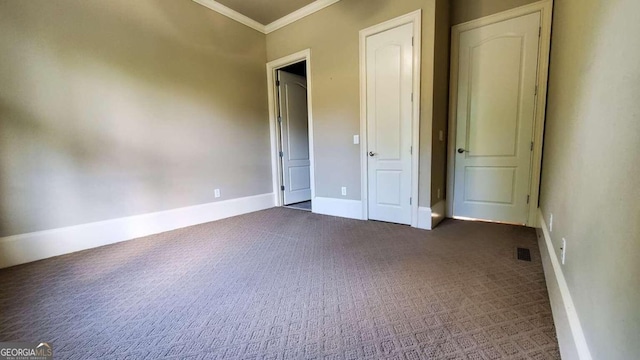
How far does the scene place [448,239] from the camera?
2.58 m

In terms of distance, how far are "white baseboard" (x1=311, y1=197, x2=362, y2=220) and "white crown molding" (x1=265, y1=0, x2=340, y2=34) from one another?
8.64 ft

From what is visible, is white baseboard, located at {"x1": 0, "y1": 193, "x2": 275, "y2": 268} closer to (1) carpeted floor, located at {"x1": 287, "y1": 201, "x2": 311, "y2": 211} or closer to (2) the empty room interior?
(2) the empty room interior

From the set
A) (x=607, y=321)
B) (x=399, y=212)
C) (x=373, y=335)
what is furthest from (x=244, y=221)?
(x=607, y=321)

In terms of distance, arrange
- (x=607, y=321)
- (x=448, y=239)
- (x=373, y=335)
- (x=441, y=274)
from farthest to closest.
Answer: (x=448, y=239) < (x=441, y=274) < (x=373, y=335) < (x=607, y=321)

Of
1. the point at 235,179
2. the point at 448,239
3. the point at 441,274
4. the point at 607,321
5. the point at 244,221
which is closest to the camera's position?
the point at 607,321

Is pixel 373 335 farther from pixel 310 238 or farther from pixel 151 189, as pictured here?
pixel 151 189

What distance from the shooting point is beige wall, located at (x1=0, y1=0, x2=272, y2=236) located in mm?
2215

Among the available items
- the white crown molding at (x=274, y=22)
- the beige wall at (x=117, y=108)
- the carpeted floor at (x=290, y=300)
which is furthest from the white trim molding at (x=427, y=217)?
the white crown molding at (x=274, y=22)

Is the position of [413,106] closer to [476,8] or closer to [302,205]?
[476,8]

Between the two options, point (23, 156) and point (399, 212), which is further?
point (399, 212)

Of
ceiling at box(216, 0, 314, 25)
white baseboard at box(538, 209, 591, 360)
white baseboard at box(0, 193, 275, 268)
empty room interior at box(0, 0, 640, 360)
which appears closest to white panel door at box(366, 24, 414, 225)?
empty room interior at box(0, 0, 640, 360)

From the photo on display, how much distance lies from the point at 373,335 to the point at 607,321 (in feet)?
2.87

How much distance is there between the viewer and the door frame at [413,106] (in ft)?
9.11

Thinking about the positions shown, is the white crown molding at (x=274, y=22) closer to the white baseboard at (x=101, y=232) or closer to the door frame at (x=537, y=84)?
the door frame at (x=537, y=84)
